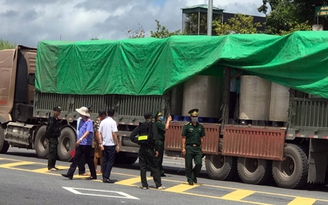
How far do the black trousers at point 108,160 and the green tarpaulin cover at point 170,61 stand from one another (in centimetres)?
302

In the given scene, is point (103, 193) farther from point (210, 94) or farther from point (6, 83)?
point (6, 83)

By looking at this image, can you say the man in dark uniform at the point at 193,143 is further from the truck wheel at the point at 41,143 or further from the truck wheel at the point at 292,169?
the truck wheel at the point at 41,143

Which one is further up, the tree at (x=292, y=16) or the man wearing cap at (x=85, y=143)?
the tree at (x=292, y=16)

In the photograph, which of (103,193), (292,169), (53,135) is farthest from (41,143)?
(292,169)

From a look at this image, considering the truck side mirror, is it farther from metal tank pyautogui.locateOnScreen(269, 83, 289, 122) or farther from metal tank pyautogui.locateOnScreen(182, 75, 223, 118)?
metal tank pyautogui.locateOnScreen(269, 83, 289, 122)

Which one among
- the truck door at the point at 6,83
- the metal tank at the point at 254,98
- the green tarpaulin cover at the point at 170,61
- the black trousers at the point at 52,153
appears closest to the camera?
the green tarpaulin cover at the point at 170,61

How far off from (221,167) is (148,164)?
120 inches

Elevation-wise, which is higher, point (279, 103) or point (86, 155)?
point (279, 103)

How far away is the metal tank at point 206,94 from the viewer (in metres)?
17.2

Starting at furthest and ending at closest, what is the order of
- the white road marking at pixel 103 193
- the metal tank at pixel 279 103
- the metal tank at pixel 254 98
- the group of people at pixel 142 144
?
the metal tank at pixel 254 98
the metal tank at pixel 279 103
the group of people at pixel 142 144
the white road marking at pixel 103 193

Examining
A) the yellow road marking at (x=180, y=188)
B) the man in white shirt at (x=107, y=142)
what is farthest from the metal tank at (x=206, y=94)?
the man in white shirt at (x=107, y=142)

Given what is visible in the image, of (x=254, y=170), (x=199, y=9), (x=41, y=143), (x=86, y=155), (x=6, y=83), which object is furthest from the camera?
(x=199, y=9)

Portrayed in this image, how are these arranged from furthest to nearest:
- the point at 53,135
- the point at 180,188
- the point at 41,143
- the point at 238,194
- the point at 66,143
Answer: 1. the point at 41,143
2. the point at 66,143
3. the point at 53,135
4. the point at 180,188
5. the point at 238,194

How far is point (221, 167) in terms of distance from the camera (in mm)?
16766
